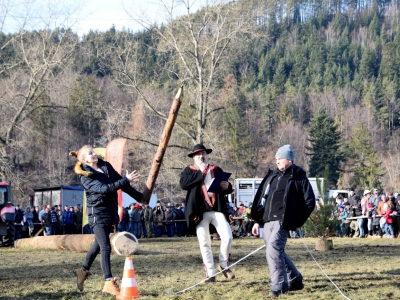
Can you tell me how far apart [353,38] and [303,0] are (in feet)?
73.8

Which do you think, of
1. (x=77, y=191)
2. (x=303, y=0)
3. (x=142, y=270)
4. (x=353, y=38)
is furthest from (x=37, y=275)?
(x=303, y=0)

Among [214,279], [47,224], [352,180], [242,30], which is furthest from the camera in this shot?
[352,180]

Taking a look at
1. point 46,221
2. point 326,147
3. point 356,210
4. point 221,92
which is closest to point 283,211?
point 356,210

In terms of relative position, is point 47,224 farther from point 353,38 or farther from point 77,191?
point 353,38

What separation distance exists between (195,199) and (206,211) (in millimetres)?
223

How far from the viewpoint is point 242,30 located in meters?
40.7

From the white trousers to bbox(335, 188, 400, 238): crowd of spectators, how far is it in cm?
1501

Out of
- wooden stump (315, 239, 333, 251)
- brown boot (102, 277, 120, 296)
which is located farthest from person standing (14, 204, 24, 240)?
brown boot (102, 277, 120, 296)

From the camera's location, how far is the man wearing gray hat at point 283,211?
27.5ft

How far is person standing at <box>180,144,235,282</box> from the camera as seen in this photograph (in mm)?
9703

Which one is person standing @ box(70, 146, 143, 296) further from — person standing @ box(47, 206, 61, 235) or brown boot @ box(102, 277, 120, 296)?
person standing @ box(47, 206, 61, 235)

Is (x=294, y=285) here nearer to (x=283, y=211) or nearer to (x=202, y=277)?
(x=283, y=211)

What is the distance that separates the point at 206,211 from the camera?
9.75 meters

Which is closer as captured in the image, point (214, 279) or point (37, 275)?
point (214, 279)
